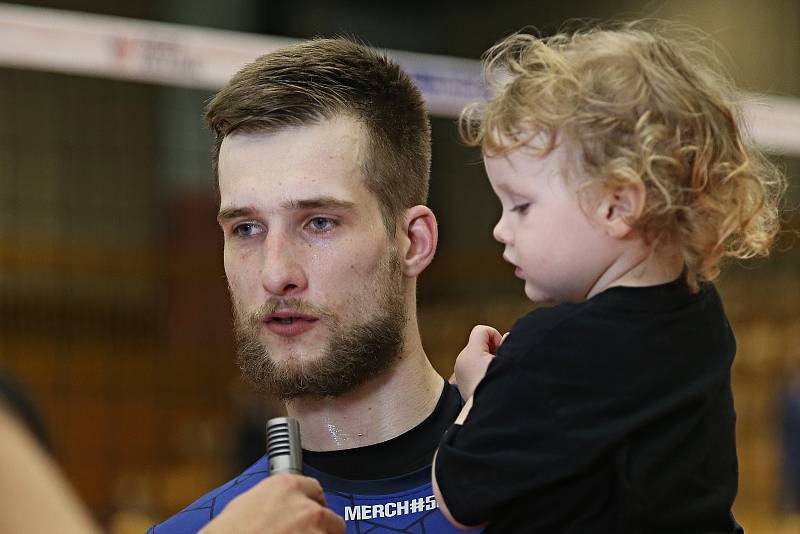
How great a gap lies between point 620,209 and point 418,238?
34.6 inches

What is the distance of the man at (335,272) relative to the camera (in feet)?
8.37

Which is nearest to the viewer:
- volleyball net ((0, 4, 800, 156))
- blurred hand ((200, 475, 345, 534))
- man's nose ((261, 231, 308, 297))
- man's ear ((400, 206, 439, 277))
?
blurred hand ((200, 475, 345, 534))

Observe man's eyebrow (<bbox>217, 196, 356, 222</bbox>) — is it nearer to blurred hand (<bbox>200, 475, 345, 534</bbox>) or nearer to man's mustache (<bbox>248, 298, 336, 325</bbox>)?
man's mustache (<bbox>248, 298, 336, 325</bbox>)

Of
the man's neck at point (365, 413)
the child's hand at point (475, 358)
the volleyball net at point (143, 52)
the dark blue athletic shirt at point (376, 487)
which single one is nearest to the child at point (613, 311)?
the child's hand at point (475, 358)

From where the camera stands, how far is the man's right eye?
2.62m

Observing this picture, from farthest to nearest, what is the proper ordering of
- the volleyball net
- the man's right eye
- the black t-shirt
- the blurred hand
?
the volleyball net
the man's right eye
the blurred hand
the black t-shirt

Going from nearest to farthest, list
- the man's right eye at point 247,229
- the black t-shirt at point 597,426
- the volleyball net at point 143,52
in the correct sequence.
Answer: the black t-shirt at point 597,426, the man's right eye at point 247,229, the volleyball net at point 143,52

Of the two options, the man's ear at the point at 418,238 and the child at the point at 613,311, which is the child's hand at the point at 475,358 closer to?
the child at the point at 613,311

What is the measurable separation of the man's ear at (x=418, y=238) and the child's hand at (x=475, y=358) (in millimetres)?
430

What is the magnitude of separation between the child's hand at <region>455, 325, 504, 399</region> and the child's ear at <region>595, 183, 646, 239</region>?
14.5 inches

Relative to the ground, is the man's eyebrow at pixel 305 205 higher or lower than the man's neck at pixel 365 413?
higher

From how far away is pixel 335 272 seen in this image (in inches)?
101

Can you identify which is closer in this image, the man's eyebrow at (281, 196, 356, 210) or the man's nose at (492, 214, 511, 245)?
the man's nose at (492, 214, 511, 245)

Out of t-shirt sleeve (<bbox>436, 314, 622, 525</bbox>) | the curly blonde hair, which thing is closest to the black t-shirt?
t-shirt sleeve (<bbox>436, 314, 622, 525</bbox>)
